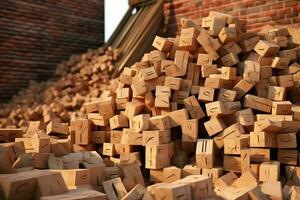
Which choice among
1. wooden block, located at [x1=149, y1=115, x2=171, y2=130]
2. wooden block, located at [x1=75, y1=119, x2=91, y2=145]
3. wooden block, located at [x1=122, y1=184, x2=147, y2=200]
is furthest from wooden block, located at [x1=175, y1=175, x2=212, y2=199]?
wooden block, located at [x1=75, y1=119, x2=91, y2=145]

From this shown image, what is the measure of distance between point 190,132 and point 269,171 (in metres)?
0.85

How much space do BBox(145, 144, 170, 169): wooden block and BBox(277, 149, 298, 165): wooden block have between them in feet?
3.51

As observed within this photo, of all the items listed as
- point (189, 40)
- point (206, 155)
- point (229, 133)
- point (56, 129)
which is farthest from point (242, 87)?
point (56, 129)

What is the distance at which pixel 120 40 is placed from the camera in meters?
7.02

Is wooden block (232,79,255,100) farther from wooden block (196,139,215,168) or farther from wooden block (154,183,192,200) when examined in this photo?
wooden block (154,183,192,200)

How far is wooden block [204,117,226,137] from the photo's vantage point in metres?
3.51

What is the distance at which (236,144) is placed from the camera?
332 cm

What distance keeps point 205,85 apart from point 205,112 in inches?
11.7

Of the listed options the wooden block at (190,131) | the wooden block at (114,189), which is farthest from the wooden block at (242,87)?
the wooden block at (114,189)

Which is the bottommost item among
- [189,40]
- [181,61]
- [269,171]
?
[269,171]

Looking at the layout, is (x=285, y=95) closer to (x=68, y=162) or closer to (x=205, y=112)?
(x=205, y=112)

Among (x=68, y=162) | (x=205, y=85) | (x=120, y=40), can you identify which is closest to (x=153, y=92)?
(x=205, y=85)

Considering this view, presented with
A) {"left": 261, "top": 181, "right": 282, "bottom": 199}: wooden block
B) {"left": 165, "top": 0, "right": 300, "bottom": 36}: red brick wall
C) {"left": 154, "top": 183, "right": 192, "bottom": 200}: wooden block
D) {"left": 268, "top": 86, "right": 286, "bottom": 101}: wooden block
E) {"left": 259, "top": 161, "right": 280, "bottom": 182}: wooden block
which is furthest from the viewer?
{"left": 165, "top": 0, "right": 300, "bottom": 36}: red brick wall

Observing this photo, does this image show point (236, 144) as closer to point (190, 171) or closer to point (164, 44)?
point (190, 171)
